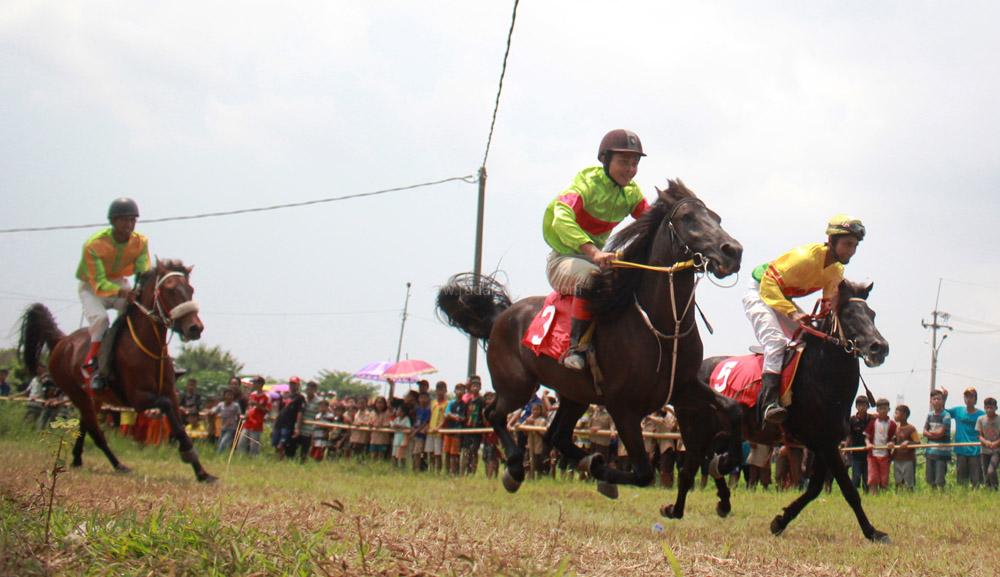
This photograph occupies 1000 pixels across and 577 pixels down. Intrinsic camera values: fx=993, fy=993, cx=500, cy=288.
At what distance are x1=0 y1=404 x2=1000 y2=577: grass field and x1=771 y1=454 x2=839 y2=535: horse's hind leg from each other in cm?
24

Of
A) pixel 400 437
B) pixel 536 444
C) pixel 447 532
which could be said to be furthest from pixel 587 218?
pixel 400 437

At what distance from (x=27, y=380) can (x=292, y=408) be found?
12527 mm

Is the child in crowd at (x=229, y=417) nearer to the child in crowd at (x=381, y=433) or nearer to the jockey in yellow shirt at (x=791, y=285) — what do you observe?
the child in crowd at (x=381, y=433)

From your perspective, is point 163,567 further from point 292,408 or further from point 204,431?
point 204,431

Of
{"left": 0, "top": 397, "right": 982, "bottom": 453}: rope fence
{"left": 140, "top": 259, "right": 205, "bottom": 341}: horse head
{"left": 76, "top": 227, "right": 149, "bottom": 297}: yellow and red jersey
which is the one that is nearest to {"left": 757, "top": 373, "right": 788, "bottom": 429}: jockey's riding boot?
{"left": 0, "top": 397, "right": 982, "bottom": 453}: rope fence

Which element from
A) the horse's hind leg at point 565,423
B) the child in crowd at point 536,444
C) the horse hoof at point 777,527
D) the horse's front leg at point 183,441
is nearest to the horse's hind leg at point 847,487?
the horse hoof at point 777,527

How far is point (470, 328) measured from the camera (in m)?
10.1

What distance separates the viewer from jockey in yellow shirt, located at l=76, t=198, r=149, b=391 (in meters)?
11.3

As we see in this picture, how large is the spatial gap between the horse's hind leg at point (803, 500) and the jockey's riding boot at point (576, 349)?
2213 millimetres

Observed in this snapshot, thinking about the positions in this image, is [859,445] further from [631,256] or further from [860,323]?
[631,256]

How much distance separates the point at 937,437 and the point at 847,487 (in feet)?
23.4

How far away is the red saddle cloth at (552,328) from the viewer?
25.9 ft

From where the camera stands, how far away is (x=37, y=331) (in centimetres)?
1451

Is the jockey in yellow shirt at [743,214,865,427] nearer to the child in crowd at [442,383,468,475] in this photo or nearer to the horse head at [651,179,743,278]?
the horse head at [651,179,743,278]
